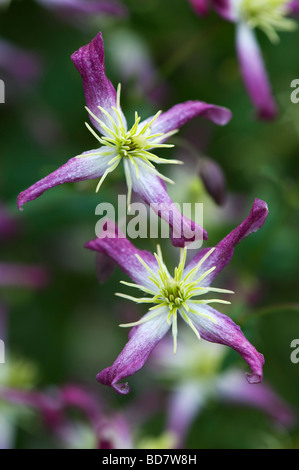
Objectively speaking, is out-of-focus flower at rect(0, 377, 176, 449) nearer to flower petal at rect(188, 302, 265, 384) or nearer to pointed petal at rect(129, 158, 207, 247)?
flower petal at rect(188, 302, 265, 384)

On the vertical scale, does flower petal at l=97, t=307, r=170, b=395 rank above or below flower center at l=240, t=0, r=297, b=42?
below

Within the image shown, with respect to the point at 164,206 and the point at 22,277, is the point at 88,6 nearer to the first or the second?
the point at 22,277

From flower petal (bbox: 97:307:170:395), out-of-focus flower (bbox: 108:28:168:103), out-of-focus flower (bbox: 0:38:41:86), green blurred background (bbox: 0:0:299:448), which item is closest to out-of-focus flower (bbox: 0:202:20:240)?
green blurred background (bbox: 0:0:299:448)

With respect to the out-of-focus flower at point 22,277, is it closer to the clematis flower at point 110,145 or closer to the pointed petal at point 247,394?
the pointed petal at point 247,394

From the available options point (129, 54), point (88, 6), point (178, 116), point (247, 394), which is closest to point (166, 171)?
point (129, 54)
